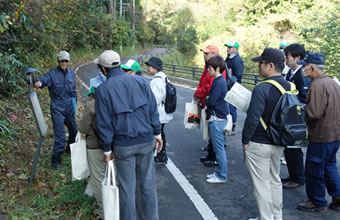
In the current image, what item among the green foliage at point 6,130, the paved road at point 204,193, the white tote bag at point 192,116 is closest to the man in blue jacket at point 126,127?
the paved road at point 204,193

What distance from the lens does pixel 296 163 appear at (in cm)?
534

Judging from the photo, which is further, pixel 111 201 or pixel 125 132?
pixel 125 132

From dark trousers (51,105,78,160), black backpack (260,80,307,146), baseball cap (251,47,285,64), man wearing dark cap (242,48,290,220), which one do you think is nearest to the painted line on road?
man wearing dark cap (242,48,290,220)

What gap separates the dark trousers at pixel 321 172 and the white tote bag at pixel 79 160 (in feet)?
10.1

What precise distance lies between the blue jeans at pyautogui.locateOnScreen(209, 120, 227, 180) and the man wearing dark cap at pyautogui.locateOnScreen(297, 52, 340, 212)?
4.52 ft

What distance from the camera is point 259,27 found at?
27547 millimetres

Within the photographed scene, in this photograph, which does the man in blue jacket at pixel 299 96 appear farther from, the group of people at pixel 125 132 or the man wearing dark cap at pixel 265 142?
the group of people at pixel 125 132

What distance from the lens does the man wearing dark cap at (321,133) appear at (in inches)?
166

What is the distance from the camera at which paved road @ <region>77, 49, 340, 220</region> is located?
4.48 meters

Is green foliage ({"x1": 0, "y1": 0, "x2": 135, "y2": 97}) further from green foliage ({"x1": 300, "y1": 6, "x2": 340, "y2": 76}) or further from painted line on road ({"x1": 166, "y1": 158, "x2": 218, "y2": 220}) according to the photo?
green foliage ({"x1": 300, "y1": 6, "x2": 340, "y2": 76})

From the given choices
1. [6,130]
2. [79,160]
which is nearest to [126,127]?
[79,160]

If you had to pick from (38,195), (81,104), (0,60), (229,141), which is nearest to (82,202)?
(38,195)

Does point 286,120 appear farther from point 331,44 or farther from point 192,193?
point 331,44

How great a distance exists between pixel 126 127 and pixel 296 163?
3237 mm
